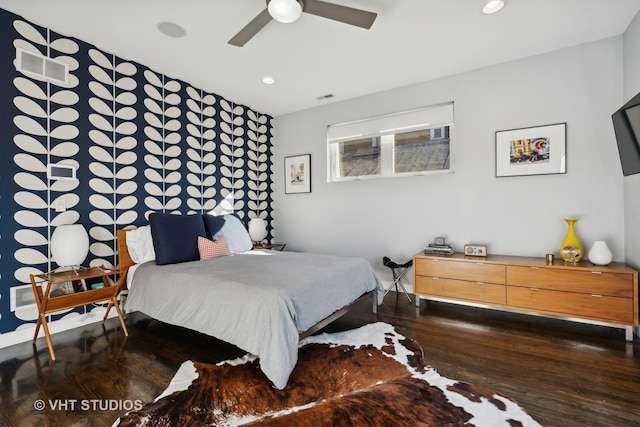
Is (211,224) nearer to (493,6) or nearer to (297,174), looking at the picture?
(297,174)

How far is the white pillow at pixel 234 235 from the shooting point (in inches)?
143

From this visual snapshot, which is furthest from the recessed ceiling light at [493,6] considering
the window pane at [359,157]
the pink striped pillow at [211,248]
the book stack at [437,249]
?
the pink striped pillow at [211,248]

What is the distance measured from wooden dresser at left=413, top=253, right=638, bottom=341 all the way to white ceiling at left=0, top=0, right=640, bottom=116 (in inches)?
86.2

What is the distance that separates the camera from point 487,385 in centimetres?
192

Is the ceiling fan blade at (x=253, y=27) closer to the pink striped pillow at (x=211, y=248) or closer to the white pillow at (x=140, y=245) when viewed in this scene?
the pink striped pillow at (x=211, y=248)

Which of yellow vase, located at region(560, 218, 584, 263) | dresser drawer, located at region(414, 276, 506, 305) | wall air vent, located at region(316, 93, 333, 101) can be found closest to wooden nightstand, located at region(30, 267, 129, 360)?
dresser drawer, located at region(414, 276, 506, 305)

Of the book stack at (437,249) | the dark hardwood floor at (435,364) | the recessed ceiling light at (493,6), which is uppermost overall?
the recessed ceiling light at (493,6)

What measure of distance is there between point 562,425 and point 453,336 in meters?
1.11

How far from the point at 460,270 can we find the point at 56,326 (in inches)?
159

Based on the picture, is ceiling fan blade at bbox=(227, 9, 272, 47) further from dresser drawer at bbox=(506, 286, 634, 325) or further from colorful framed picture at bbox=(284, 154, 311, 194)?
dresser drawer at bbox=(506, 286, 634, 325)

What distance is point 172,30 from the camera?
9.09 feet

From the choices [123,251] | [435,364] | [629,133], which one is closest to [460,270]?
[435,364]

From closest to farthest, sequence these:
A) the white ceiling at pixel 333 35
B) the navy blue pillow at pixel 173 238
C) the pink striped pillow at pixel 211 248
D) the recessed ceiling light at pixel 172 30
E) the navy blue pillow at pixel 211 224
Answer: the white ceiling at pixel 333 35 → the recessed ceiling light at pixel 172 30 → the navy blue pillow at pixel 173 238 → the pink striped pillow at pixel 211 248 → the navy blue pillow at pixel 211 224

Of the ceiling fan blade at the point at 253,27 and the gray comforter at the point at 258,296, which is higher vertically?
the ceiling fan blade at the point at 253,27
